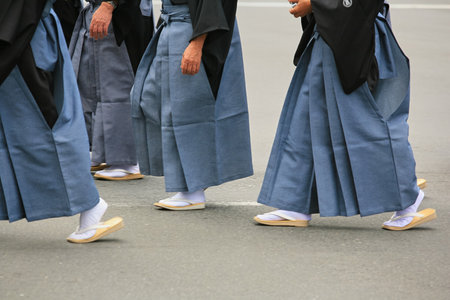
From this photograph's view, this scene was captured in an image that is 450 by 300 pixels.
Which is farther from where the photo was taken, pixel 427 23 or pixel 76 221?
pixel 427 23

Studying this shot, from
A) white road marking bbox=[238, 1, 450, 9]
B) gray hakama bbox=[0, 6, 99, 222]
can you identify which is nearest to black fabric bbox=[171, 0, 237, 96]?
gray hakama bbox=[0, 6, 99, 222]

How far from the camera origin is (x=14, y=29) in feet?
13.4

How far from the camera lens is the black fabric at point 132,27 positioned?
5742mm

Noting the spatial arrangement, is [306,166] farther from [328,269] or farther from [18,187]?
[18,187]

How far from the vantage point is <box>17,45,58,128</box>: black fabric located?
4.17 m

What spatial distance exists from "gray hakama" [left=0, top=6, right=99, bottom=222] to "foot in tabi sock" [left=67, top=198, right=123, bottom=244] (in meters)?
0.12

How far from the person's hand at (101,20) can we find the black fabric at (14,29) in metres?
1.38

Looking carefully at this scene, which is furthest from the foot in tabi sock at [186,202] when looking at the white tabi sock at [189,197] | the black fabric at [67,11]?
the black fabric at [67,11]

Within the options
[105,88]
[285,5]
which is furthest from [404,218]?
[285,5]

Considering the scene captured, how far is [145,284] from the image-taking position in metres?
3.94

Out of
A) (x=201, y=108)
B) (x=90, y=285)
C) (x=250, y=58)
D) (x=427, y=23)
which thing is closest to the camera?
(x=90, y=285)

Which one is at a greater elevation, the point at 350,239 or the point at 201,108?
the point at 201,108

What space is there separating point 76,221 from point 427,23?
11.5 metres

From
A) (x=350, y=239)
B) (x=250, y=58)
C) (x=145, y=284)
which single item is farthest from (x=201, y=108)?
(x=250, y=58)
